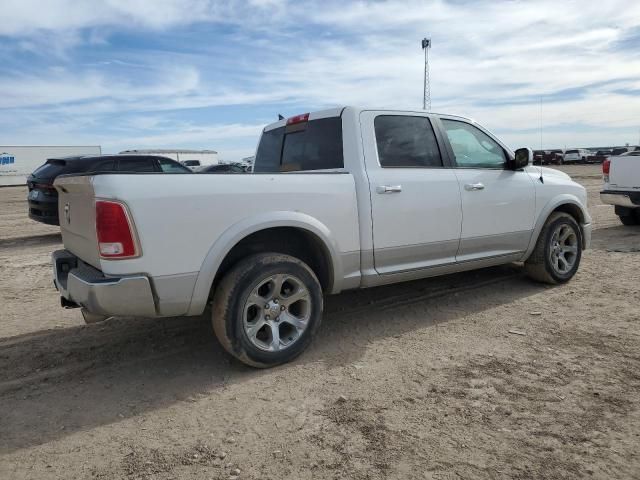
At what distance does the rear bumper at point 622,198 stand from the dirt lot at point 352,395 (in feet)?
16.0

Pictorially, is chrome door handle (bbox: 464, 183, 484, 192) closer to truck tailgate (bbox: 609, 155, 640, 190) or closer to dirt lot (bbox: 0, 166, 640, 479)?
dirt lot (bbox: 0, 166, 640, 479)

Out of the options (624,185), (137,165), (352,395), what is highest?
(137,165)

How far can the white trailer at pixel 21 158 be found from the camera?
41344mm

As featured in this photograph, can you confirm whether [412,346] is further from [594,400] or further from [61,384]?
[61,384]

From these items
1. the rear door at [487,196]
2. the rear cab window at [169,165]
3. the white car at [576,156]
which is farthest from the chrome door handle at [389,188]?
the white car at [576,156]

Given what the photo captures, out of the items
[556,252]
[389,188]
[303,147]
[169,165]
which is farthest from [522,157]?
[169,165]

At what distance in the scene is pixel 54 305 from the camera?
18.3ft

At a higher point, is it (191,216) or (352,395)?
Result: (191,216)

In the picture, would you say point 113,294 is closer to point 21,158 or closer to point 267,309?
point 267,309

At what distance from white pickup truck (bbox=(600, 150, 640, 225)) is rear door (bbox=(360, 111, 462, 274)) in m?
6.33

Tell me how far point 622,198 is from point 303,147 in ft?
24.1

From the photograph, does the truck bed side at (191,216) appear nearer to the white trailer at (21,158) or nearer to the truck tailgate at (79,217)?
the truck tailgate at (79,217)

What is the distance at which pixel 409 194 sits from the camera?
439 centimetres

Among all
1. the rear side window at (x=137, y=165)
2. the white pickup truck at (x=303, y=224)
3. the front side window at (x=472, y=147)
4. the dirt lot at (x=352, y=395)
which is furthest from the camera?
the rear side window at (x=137, y=165)
